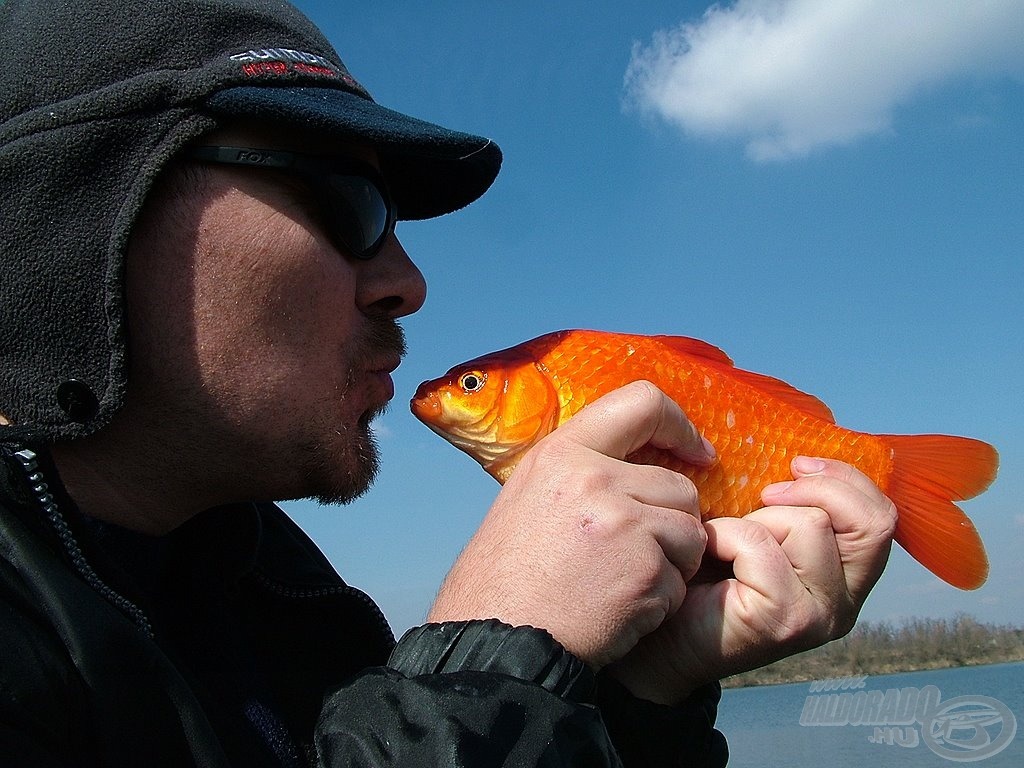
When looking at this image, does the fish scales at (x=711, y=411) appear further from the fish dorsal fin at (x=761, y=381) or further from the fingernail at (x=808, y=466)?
the fish dorsal fin at (x=761, y=381)

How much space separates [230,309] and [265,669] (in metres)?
1.15

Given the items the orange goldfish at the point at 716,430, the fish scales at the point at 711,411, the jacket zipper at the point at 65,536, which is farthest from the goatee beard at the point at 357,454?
the jacket zipper at the point at 65,536

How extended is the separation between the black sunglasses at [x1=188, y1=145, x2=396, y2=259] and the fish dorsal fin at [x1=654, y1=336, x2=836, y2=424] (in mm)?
974

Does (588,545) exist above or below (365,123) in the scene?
below

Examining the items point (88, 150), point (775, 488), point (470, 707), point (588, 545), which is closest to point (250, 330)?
point (88, 150)

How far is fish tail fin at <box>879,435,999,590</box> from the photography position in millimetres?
2420

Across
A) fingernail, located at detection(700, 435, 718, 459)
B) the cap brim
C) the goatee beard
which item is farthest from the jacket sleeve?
the cap brim

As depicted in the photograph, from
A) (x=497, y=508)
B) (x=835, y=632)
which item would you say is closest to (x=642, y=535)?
(x=497, y=508)

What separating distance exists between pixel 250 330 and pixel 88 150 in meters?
0.56

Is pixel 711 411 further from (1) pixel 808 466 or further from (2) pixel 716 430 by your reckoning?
(1) pixel 808 466

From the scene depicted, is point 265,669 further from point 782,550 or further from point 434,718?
point 782,550

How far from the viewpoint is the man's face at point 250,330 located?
2.09 metres

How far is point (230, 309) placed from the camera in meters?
2.13

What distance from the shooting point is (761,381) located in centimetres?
262
